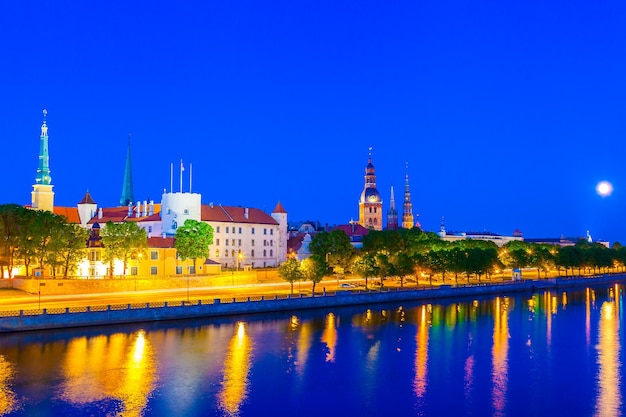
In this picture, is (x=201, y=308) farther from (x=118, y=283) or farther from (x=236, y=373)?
(x=236, y=373)

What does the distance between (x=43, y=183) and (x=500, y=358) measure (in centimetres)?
8063

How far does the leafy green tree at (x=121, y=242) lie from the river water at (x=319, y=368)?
21.5 meters

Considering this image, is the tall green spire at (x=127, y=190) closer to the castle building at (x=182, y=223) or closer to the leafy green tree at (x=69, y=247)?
the castle building at (x=182, y=223)

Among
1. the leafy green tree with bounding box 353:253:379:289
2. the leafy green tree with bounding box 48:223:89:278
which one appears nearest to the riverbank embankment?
the leafy green tree with bounding box 353:253:379:289

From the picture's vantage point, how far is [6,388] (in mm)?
36344

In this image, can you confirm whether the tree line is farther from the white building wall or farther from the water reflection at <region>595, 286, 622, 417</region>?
the water reflection at <region>595, 286, 622, 417</region>

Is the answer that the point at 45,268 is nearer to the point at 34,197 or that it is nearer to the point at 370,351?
the point at 34,197

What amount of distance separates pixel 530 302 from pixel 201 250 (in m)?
43.2

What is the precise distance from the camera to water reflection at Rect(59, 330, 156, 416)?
115 feet

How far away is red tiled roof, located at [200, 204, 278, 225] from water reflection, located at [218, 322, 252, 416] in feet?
171

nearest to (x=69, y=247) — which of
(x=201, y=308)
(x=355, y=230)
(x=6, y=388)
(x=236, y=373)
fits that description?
(x=201, y=308)

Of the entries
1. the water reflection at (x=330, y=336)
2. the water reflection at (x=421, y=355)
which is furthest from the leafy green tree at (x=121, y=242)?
the water reflection at (x=421, y=355)

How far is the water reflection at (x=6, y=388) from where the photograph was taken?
108 ft

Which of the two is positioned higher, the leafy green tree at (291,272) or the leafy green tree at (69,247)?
the leafy green tree at (69,247)
